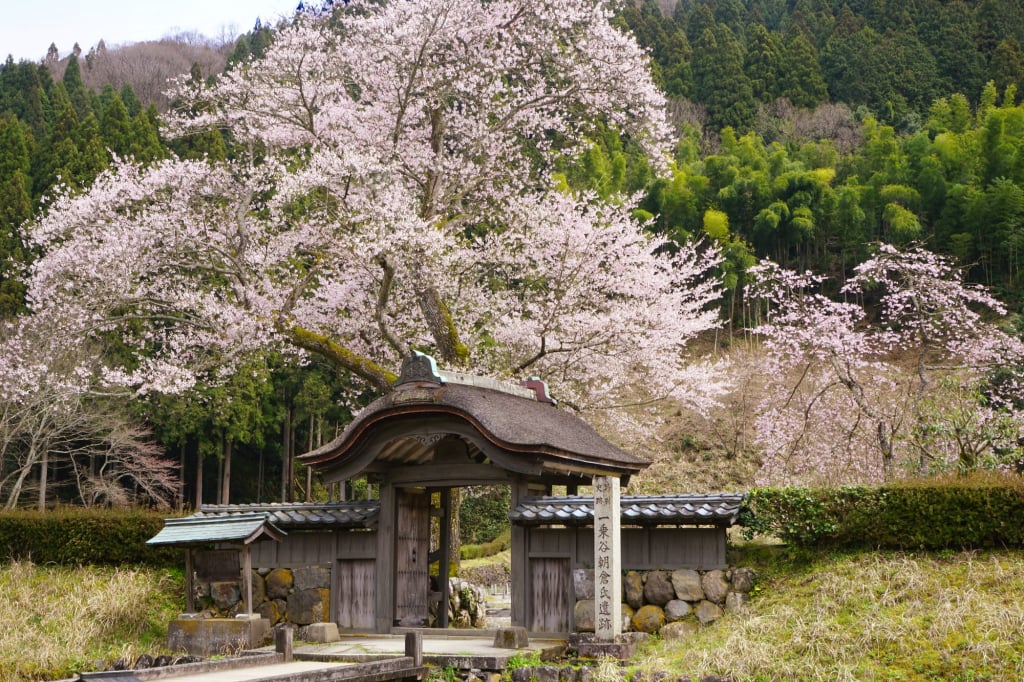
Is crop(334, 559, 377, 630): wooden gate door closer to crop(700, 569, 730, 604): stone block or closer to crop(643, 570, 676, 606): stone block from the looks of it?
crop(643, 570, 676, 606): stone block

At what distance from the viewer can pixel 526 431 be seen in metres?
9.96

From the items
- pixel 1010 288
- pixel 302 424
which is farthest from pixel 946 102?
pixel 302 424

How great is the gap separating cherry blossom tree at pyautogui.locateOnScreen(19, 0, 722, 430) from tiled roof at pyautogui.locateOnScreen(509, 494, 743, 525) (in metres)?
4.16

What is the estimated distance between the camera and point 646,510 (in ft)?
31.8

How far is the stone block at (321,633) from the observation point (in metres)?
10.0

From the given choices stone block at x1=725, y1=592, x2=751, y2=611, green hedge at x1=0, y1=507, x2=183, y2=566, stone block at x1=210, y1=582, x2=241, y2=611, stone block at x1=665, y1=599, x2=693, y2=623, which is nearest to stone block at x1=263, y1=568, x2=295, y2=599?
stone block at x1=210, y1=582, x2=241, y2=611

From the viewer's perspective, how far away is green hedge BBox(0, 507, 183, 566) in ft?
40.0

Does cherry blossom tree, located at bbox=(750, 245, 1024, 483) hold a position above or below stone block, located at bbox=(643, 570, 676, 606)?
above

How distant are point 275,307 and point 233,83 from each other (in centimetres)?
392

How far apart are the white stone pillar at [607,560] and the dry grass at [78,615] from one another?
187 inches

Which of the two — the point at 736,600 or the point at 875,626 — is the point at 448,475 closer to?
the point at 736,600

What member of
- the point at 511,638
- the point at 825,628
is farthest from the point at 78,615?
the point at 825,628

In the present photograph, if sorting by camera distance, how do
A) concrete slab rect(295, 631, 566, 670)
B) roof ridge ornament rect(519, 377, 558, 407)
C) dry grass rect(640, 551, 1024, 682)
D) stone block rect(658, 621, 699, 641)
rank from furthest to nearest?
1. roof ridge ornament rect(519, 377, 558, 407)
2. stone block rect(658, 621, 699, 641)
3. concrete slab rect(295, 631, 566, 670)
4. dry grass rect(640, 551, 1024, 682)

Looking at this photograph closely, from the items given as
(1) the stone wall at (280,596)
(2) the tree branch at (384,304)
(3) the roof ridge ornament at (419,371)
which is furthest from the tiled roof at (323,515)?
(2) the tree branch at (384,304)
